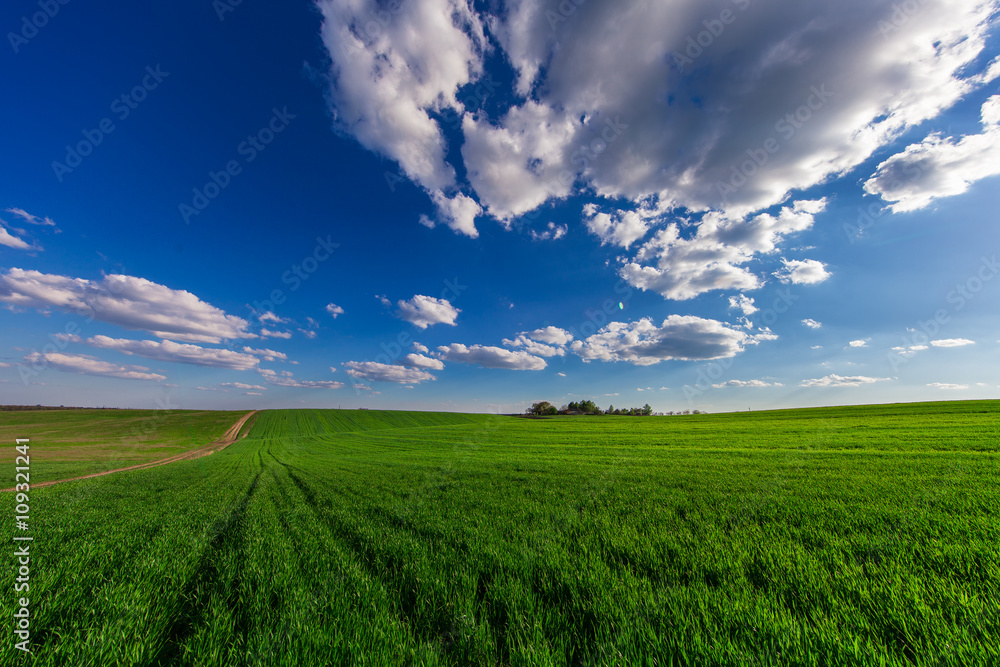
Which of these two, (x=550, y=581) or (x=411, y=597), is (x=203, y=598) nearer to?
(x=411, y=597)

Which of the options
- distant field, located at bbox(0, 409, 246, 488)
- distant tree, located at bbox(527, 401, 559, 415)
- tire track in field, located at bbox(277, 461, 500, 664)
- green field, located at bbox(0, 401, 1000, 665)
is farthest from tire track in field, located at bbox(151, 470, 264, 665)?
distant tree, located at bbox(527, 401, 559, 415)

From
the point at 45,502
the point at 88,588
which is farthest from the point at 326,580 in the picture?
the point at 45,502

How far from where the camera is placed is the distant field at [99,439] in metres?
32.2

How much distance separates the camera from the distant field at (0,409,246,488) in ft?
106

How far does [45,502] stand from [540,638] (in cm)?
1839

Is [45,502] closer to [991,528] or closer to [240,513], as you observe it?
[240,513]

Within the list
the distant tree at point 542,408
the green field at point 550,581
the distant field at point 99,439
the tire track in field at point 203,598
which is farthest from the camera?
the distant tree at point 542,408

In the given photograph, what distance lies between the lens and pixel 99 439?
58000mm

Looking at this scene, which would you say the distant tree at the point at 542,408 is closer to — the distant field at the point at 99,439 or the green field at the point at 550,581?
the distant field at the point at 99,439

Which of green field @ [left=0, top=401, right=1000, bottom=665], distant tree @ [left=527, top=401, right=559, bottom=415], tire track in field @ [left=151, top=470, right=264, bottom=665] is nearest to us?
green field @ [left=0, top=401, right=1000, bottom=665]

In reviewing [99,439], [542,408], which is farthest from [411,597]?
[542,408]

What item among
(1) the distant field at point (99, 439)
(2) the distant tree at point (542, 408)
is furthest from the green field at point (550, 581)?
(2) the distant tree at point (542, 408)

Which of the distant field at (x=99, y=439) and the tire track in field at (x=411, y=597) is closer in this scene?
the tire track in field at (x=411, y=597)

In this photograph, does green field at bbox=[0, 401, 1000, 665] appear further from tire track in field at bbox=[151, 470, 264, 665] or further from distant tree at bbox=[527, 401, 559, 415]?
distant tree at bbox=[527, 401, 559, 415]
